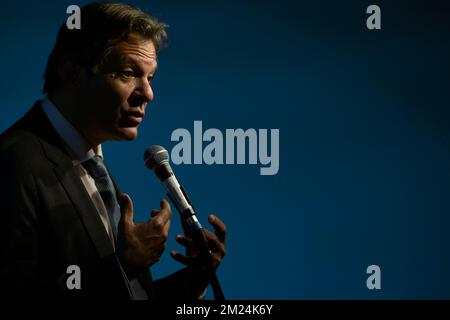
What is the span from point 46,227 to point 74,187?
14 cm

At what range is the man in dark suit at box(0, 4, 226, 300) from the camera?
1611 millimetres

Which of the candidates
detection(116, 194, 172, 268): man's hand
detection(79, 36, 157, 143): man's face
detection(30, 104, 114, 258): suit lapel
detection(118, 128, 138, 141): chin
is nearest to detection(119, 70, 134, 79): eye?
detection(79, 36, 157, 143): man's face

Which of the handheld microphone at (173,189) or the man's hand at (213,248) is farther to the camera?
the man's hand at (213,248)

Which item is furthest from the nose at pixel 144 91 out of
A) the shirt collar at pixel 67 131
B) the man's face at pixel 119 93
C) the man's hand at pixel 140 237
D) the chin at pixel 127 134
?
the man's hand at pixel 140 237

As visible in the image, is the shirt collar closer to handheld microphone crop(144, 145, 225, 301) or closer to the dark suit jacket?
the dark suit jacket

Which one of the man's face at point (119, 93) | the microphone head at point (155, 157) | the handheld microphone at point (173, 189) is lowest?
the handheld microphone at point (173, 189)

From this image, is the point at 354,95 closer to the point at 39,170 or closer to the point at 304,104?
the point at 304,104

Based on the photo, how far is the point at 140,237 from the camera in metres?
1.61

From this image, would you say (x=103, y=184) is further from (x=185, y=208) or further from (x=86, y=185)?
(x=185, y=208)

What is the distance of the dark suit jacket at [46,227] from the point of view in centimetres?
157

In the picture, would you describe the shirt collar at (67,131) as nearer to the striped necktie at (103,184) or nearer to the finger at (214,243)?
the striped necktie at (103,184)

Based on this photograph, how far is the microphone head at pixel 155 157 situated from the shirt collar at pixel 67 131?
0.83 ft

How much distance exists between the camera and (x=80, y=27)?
6.50 feet
